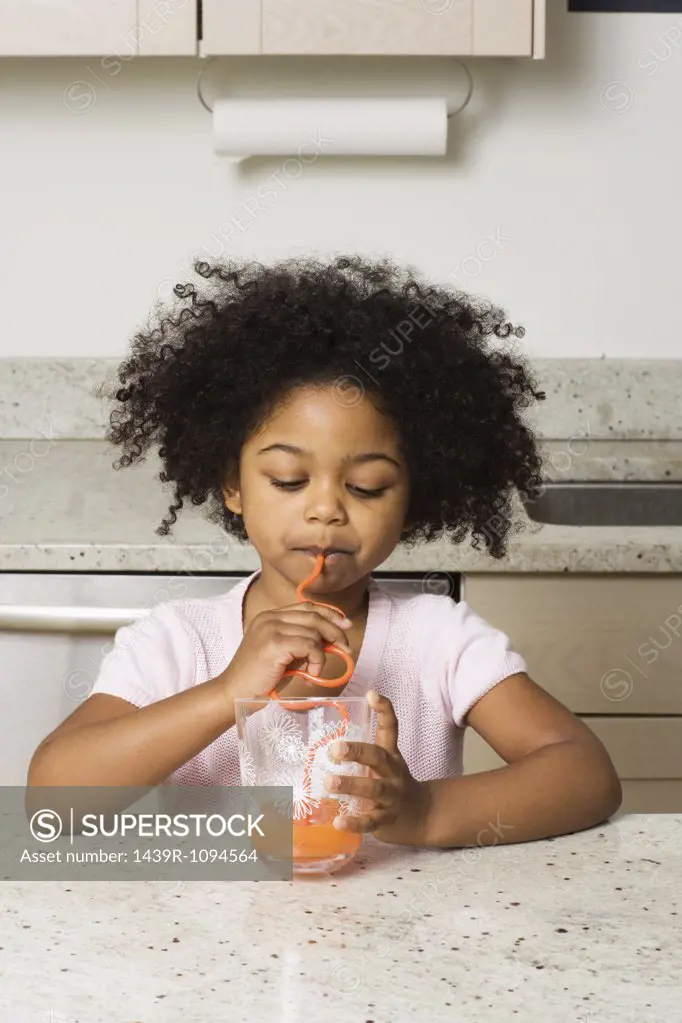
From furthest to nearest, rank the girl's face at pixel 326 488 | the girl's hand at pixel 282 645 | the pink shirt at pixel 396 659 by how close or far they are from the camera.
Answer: the pink shirt at pixel 396 659, the girl's face at pixel 326 488, the girl's hand at pixel 282 645

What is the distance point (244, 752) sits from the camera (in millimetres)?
643

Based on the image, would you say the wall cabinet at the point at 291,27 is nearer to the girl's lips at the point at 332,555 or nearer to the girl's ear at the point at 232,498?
the girl's ear at the point at 232,498

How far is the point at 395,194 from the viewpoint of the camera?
2217 millimetres

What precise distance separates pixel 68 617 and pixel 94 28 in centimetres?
89

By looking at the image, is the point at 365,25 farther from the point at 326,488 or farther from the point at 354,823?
the point at 354,823

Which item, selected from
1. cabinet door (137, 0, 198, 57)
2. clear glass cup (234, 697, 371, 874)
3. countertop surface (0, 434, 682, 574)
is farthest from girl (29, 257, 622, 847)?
cabinet door (137, 0, 198, 57)

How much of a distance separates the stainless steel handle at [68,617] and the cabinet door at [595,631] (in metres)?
0.43

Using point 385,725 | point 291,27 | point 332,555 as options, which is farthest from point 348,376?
point 291,27

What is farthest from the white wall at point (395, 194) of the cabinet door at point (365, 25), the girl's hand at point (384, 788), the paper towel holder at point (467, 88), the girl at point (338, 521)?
the girl's hand at point (384, 788)

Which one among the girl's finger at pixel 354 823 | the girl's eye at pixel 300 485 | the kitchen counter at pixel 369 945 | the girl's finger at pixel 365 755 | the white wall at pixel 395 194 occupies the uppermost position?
the white wall at pixel 395 194

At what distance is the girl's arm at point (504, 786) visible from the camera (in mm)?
669

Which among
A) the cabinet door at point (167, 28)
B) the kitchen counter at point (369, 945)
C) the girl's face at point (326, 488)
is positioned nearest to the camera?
the kitchen counter at point (369, 945)

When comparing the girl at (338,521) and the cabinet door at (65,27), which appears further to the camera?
the cabinet door at (65,27)

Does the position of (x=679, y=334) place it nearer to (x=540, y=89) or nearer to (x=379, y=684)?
(x=540, y=89)
